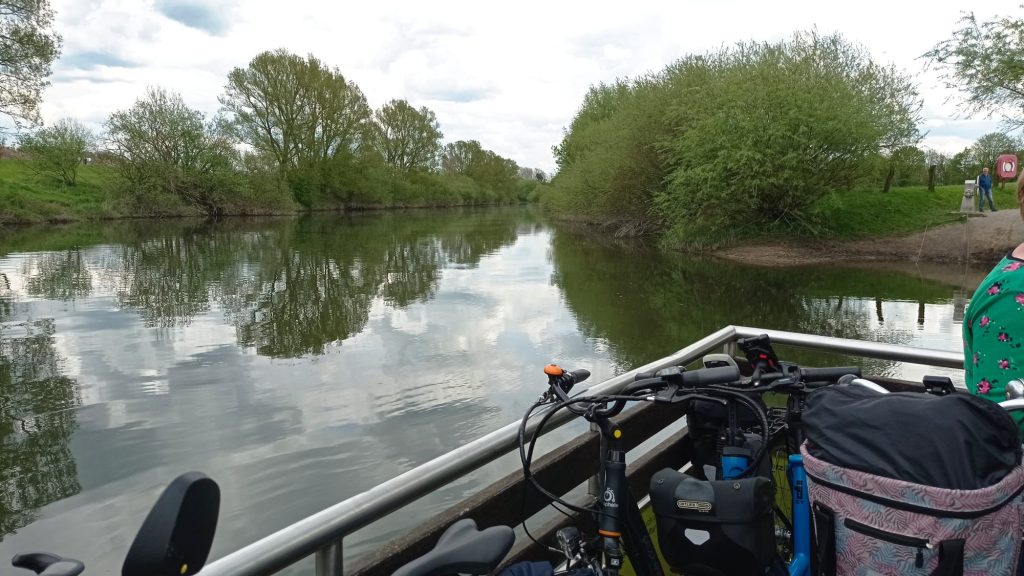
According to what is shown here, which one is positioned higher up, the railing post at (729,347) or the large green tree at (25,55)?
the large green tree at (25,55)

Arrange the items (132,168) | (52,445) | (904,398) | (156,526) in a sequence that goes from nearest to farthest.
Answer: (156,526) < (904,398) < (52,445) < (132,168)

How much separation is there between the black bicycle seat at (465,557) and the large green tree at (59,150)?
52.1m

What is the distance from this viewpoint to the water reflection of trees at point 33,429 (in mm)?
5145

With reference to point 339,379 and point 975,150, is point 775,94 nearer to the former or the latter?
point 339,379

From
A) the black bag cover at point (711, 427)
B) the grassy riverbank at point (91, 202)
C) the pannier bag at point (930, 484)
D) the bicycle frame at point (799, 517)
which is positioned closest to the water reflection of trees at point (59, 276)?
the black bag cover at point (711, 427)

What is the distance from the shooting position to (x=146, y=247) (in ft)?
82.2

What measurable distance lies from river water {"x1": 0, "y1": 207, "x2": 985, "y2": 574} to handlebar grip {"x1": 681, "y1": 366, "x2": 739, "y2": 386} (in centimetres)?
330

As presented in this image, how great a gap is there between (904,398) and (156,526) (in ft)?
5.14

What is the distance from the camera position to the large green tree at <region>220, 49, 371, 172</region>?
49469 mm

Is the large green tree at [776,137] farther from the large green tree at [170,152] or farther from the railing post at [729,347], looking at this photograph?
the large green tree at [170,152]

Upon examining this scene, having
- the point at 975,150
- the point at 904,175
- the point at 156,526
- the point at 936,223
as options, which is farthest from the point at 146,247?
the point at 975,150

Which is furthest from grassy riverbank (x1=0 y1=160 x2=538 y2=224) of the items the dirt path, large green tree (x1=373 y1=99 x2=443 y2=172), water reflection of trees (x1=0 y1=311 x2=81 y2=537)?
the dirt path

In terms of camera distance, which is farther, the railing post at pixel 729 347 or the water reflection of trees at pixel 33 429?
the water reflection of trees at pixel 33 429

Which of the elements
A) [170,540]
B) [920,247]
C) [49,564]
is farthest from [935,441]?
[920,247]
